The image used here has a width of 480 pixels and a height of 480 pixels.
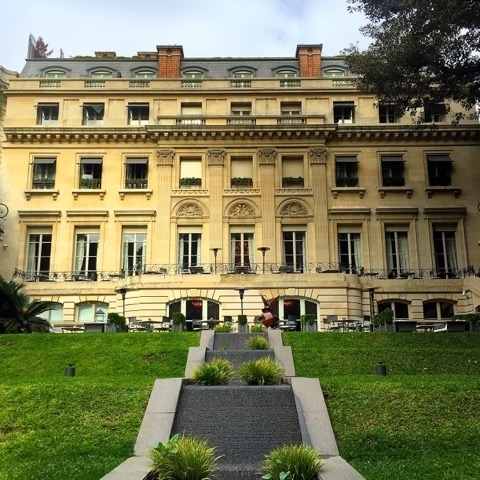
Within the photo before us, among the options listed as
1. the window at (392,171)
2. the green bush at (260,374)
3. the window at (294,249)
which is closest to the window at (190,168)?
the window at (294,249)

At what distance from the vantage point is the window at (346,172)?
1446 inches

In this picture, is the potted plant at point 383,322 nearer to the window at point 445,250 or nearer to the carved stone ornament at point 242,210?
the window at point 445,250

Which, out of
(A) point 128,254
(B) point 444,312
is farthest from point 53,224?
(B) point 444,312

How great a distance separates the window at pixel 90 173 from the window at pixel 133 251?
3.85 meters

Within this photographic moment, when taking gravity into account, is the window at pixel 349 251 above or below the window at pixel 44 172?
below

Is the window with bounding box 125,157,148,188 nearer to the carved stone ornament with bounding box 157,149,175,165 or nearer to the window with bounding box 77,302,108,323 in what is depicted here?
the carved stone ornament with bounding box 157,149,175,165

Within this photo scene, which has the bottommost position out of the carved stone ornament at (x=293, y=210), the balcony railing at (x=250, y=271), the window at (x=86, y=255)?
the balcony railing at (x=250, y=271)

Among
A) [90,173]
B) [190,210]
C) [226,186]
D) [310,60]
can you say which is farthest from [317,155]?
[90,173]

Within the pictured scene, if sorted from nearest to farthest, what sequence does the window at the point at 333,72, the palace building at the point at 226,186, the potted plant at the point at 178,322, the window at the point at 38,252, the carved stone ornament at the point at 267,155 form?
the potted plant at the point at 178,322, the palace building at the point at 226,186, the window at the point at 38,252, the carved stone ornament at the point at 267,155, the window at the point at 333,72

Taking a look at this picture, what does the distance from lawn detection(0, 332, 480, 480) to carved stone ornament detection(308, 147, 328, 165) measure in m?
20.3

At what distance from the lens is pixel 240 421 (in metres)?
11.4

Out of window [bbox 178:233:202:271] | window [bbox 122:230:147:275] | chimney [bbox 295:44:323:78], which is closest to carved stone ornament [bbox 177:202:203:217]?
window [bbox 178:233:202:271]

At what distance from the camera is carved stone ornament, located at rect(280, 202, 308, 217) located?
3591cm

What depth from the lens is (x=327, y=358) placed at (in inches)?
701
